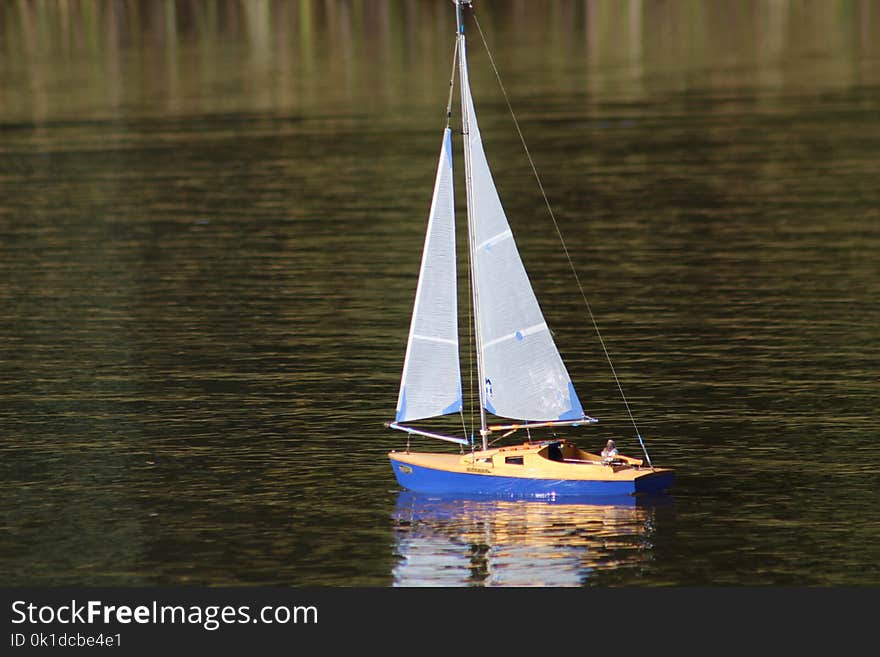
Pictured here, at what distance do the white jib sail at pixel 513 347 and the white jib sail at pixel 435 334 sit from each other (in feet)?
2.69

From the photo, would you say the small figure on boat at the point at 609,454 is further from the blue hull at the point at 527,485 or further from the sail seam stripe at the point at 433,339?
the sail seam stripe at the point at 433,339

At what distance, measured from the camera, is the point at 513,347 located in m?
49.5

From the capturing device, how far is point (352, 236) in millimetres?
92562

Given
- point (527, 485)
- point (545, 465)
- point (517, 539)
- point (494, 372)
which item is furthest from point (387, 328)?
point (517, 539)

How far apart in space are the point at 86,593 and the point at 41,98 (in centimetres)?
12329

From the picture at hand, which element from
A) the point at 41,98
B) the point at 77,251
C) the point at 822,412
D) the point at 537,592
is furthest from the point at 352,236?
the point at 41,98

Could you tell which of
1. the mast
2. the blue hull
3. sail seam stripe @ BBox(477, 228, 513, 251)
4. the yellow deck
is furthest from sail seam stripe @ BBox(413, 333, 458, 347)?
the blue hull

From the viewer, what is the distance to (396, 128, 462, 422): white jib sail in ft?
160

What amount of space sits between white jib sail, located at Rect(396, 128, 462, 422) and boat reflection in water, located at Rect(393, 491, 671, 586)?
2.77 meters

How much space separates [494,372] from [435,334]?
1987 mm

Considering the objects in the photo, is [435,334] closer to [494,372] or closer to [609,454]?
[494,372]

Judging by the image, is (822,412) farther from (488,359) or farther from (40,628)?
(40,628)

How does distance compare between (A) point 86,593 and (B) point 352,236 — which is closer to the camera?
(A) point 86,593

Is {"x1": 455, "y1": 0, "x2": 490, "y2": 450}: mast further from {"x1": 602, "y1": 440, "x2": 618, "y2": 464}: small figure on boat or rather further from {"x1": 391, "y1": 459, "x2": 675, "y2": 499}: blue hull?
{"x1": 602, "y1": 440, "x2": 618, "y2": 464}: small figure on boat
